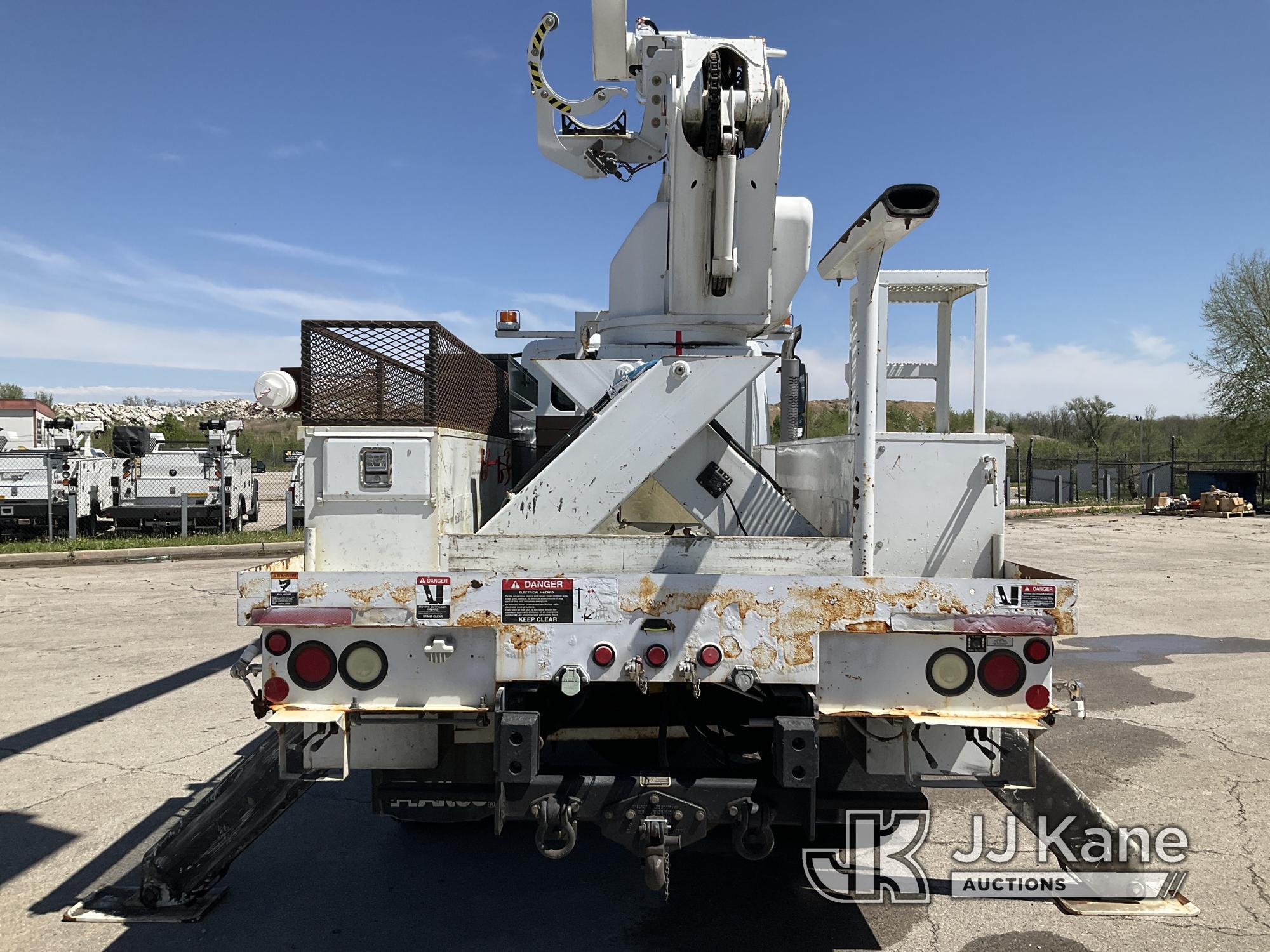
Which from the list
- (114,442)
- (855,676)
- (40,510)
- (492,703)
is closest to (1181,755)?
(855,676)

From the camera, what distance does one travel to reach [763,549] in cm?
307

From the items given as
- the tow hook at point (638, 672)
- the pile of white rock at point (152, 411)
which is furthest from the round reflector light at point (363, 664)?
the pile of white rock at point (152, 411)

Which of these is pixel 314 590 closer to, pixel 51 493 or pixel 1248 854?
pixel 1248 854

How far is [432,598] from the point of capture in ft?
9.37

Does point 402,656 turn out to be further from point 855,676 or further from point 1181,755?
point 1181,755

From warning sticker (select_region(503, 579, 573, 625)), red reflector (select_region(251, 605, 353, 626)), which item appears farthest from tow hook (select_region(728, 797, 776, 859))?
red reflector (select_region(251, 605, 353, 626))

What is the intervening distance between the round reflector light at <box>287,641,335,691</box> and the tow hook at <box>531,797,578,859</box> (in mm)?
866

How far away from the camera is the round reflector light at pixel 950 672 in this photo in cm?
291

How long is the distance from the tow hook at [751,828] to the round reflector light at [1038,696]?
99cm

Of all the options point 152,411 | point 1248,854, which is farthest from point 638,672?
point 152,411

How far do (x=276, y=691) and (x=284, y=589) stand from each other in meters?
0.37

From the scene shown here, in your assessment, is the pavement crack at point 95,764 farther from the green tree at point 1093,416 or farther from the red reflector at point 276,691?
the green tree at point 1093,416

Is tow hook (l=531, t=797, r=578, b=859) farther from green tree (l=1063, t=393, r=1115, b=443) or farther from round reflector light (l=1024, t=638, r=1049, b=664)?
green tree (l=1063, t=393, r=1115, b=443)

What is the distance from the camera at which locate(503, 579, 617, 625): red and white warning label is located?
9.46 ft
